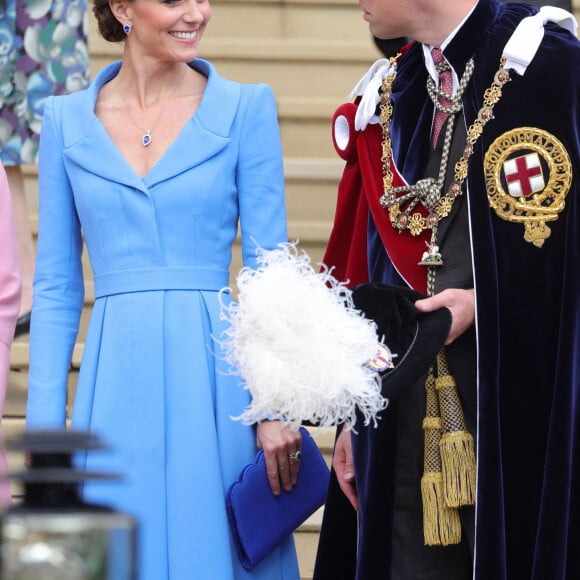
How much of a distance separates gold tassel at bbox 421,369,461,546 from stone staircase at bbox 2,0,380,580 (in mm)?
1571

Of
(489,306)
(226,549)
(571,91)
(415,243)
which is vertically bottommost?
(226,549)

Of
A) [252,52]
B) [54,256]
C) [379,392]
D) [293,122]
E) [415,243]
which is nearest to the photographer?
[379,392]

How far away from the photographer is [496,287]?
2.76 m

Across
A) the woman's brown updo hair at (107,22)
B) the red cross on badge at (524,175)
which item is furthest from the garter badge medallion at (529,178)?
the woman's brown updo hair at (107,22)

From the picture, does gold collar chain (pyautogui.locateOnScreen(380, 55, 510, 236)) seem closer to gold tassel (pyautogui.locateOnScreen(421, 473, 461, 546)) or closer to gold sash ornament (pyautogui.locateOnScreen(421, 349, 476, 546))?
gold sash ornament (pyautogui.locateOnScreen(421, 349, 476, 546))

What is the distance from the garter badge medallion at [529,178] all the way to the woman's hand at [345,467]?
682mm

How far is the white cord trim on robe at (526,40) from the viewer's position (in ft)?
9.29

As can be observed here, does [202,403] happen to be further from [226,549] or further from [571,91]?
[571,91]

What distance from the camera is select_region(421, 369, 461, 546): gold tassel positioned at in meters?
2.83

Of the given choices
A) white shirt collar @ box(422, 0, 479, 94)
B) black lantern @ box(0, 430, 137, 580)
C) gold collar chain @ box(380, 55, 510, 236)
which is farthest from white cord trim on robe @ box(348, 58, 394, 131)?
black lantern @ box(0, 430, 137, 580)

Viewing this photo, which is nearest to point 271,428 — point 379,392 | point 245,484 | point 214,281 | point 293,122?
point 245,484

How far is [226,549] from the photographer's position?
3008mm

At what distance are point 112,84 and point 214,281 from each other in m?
0.62

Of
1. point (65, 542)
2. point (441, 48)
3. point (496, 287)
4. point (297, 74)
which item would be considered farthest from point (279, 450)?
point (297, 74)
